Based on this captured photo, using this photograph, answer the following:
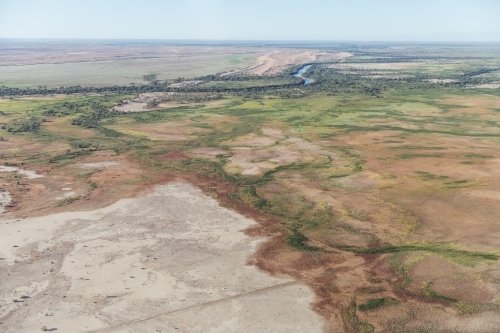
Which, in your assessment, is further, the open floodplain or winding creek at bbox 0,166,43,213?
winding creek at bbox 0,166,43,213

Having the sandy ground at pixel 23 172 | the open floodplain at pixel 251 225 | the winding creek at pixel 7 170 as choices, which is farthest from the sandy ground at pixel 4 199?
the sandy ground at pixel 23 172

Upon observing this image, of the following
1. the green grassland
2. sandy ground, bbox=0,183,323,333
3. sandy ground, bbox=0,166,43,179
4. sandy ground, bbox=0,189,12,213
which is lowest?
sandy ground, bbox=0,183,323,333

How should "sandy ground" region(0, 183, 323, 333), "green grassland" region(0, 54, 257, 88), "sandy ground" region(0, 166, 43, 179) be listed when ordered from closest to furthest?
"sandy ground" region(0, 183, 323, 333) → "sandy ground" region(0, 166, 43, 179) → "green grassland" region(0, 54, 257, 88)

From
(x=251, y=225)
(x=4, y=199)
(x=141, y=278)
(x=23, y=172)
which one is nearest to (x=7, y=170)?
(x=23, y=172)

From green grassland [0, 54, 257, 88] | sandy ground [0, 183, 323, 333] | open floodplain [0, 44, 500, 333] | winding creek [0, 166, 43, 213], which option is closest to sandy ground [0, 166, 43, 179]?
winding creek [0, 166, 43, 213]

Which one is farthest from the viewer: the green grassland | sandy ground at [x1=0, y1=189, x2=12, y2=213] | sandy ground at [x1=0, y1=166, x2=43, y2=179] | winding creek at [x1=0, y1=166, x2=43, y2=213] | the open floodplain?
the green grassland

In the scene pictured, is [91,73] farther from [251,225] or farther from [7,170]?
[251,225]

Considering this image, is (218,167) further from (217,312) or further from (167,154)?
(217,312)

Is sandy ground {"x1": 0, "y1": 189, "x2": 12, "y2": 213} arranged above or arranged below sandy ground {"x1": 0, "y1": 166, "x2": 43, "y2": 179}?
below

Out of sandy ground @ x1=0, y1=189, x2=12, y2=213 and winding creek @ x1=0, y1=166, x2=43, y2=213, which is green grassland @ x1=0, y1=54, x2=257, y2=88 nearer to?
winding creek @ x1=0, y1=166, x2=43, y2=213

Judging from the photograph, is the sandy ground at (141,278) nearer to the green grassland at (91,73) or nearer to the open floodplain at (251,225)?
the open floodplain at (251,225)
